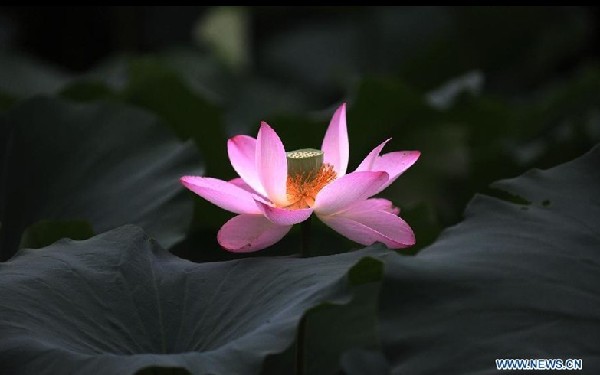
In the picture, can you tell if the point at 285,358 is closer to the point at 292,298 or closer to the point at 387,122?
the point at 292,298

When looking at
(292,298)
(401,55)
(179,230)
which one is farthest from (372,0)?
(292,298)

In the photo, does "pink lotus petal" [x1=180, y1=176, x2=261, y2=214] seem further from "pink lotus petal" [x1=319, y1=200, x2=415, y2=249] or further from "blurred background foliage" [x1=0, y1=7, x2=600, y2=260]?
"blurred background foliage" [x1=0, y1=7, x2=600, y2=260]

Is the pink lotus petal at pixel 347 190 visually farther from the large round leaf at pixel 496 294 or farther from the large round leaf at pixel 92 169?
the large round leaf at pixel 92 169

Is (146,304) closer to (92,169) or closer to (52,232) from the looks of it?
(52,232)

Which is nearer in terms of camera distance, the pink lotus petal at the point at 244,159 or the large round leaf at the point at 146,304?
the large round leaf at the point at 146,304

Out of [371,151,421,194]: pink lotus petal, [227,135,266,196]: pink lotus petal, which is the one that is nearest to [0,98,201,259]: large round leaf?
[227,135,266,196]: pink lotus petal

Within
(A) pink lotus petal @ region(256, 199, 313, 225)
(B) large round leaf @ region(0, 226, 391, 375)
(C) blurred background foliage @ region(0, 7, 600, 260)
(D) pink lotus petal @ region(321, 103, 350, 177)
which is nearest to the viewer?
(B) large round leaf @ region(0, 226, 391, 375)

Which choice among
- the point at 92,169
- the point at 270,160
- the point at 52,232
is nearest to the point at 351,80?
the point at 92,169

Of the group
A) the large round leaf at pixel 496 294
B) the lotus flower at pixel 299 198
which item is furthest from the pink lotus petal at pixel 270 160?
the large round leaf at pixel 496 294
